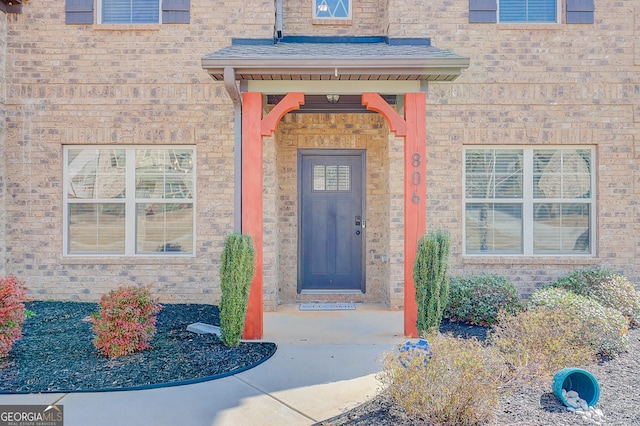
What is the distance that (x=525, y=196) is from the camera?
698 centimetres

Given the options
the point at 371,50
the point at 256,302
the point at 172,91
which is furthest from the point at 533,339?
the point at 172,91

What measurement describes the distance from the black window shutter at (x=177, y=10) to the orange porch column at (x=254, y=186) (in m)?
2.48

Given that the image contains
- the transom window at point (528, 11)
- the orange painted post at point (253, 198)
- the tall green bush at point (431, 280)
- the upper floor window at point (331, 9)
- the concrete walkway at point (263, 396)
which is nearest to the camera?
the concrete walkway at point (263, 396)

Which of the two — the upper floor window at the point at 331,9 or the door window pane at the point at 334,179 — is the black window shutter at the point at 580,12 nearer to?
the upper floor window at the point at 331,9

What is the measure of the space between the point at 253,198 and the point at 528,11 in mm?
5412

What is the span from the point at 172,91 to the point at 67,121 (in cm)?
168

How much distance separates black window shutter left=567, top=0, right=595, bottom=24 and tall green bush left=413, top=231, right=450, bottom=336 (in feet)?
14.9

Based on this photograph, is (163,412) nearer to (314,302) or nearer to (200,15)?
(314,302)

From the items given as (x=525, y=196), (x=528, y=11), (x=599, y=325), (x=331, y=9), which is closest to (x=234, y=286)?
(x=599, y=325)

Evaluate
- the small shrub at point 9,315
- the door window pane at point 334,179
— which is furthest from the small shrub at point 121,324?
the door window pane at point 334,179

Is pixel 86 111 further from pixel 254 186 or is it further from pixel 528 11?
pixel 528 11

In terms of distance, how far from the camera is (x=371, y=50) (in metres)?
5.78

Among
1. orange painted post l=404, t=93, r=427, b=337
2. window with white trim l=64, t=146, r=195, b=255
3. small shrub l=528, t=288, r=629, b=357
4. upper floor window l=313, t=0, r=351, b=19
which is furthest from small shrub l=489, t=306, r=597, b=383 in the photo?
upper floor window l=313, t=0, r=351, b=19

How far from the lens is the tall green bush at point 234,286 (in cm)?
490
